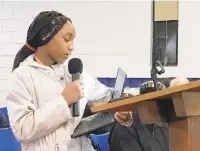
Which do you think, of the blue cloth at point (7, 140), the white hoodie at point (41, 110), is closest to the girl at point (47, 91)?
the white hoodie at point (41, 110)

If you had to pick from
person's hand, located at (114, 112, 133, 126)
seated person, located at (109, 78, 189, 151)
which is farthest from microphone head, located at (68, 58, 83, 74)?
seated person, located at (109, 78, 189, 151)

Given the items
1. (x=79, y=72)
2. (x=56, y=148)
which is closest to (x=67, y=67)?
(x=79, y=72)

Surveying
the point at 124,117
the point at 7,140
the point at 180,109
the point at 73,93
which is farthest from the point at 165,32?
the point at 180,109

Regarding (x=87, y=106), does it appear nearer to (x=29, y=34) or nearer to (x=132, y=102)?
(x=29, y=34)

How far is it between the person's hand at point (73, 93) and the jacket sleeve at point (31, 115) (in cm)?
2

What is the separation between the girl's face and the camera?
142cm

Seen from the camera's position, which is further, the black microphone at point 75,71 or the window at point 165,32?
the window at point 165,32

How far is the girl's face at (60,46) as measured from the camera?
1.42 meters

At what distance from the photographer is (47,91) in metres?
1.38

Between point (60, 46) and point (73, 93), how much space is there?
0.67 ft

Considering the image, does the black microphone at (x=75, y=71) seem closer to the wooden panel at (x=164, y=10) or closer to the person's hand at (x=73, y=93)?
the person's hand at (x=73, y=93)

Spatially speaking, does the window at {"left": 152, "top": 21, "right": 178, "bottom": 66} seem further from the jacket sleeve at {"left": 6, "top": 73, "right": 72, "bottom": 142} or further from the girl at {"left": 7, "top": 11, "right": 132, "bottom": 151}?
the jacket sleeve at {"left": 6, "top": 73, "right": 72, "bottom": 142}

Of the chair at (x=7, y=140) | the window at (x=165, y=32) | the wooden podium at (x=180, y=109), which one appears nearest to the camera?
the wooden podium at (x=180, y=109)

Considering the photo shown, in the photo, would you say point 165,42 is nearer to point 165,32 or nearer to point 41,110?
point 165,32
